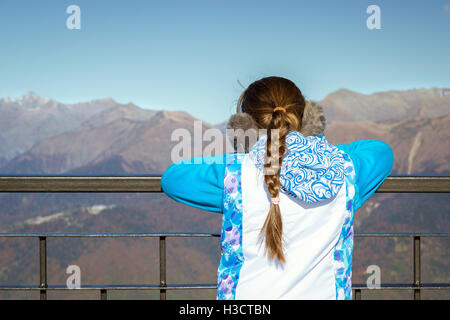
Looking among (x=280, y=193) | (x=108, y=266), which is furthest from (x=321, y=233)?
(x=108, y=266)

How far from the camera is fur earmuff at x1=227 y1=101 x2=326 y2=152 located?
3.05 feet

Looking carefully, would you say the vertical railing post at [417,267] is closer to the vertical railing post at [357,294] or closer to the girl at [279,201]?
the vertical railing post at [357,294]

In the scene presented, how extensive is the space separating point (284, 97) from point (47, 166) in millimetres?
99578

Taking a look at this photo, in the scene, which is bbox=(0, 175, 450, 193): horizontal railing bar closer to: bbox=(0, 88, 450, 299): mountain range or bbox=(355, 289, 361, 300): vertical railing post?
bbox=(355, 289, 361, 300): vertical railing post

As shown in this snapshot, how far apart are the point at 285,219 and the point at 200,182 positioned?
0.62 feet

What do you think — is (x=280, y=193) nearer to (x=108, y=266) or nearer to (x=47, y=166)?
(x=108, y=266)

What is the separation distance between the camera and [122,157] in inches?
3691

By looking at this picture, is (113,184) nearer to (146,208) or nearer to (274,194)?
(274,194)

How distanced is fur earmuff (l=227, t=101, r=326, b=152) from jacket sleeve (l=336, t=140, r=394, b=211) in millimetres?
76

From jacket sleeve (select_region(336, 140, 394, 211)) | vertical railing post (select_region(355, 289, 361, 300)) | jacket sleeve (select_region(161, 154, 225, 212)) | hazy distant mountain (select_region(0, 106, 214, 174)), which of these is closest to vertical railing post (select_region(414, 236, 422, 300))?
vertical railing post (select_region(355, 289, 361, 300))

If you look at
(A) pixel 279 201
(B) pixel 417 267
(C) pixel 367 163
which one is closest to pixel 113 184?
(A) pixel 279 201

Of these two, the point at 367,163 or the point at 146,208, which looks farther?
the point at 146,208

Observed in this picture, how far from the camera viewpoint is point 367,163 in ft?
3.19

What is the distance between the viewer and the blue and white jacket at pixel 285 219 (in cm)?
89
